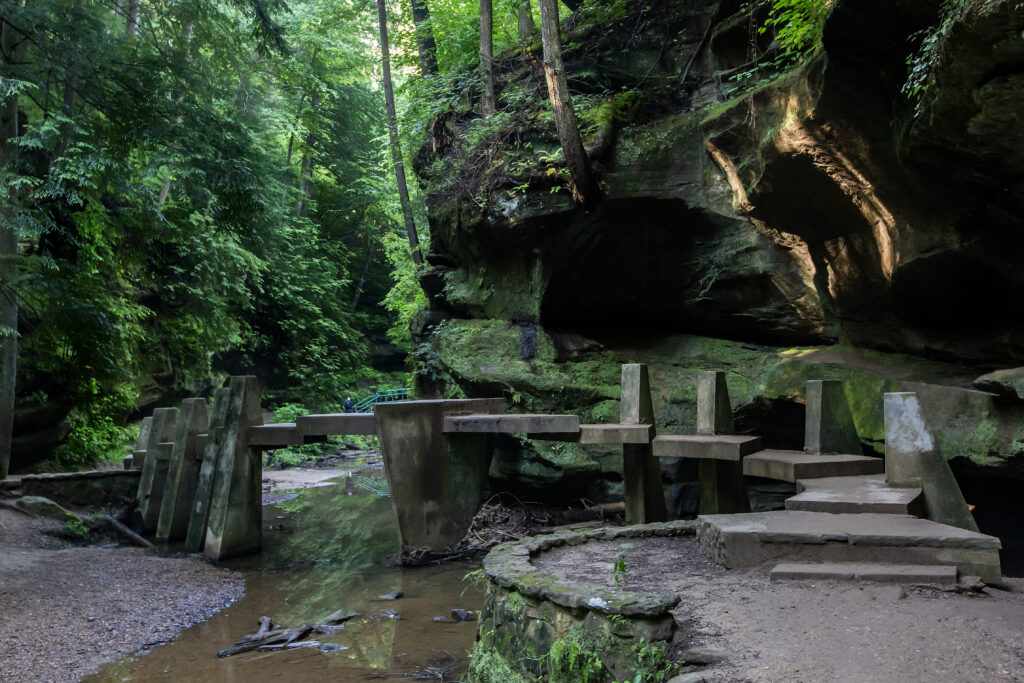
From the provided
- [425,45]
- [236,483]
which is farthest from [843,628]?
[425,45]

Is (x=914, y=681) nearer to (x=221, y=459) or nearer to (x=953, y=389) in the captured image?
(x=953, y=389)

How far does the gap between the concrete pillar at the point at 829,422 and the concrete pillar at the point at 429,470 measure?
14.7 ft

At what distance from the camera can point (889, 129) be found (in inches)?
302

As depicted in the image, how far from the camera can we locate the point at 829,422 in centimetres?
734

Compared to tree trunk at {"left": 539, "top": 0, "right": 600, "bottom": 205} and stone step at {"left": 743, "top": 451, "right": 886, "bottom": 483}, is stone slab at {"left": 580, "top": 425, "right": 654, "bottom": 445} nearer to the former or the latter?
stone step at {"left": 743, "top": 451, "right": 886, "bottom": 483}

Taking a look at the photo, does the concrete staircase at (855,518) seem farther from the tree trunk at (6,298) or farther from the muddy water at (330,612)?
the tree trunk at (6,298)

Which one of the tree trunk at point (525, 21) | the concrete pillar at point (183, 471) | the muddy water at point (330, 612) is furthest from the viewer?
the tree trunk at point (525, 21)

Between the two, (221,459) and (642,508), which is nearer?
(642,508)

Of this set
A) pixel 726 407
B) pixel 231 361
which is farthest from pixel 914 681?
pixel 231 361

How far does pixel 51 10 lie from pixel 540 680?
9521mm

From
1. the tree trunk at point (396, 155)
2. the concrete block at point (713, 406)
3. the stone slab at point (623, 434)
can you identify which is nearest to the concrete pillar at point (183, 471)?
the stone slab at point (623, 434)

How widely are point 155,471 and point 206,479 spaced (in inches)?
101

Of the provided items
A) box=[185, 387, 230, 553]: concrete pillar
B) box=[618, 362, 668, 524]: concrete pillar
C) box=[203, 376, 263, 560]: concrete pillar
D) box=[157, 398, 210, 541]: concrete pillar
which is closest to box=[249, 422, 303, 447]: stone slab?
box=[203, 376, 263, 560]: concrete pillar

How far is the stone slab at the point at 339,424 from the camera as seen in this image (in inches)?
383
